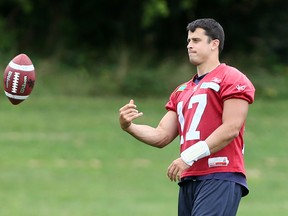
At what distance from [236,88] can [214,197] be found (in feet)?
2.55

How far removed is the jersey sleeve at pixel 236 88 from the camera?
22.3ft

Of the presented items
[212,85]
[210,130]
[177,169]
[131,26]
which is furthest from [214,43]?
[131,26]

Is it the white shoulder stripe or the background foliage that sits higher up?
the background foliage

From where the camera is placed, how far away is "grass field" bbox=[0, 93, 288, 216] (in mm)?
13477

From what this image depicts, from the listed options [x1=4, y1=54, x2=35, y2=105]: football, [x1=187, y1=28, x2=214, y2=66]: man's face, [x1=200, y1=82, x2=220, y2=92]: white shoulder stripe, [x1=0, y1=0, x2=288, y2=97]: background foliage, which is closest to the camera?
[x1=200, y1=82, x2=220, y2=92]: white shoulder stripe

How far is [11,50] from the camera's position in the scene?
96.7 ft

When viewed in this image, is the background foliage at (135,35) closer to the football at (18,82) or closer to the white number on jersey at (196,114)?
the football at (18,82)

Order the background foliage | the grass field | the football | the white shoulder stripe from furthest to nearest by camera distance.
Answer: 1. the background foliage
2. the grass field
3. the football
4. the white shoulder stripe

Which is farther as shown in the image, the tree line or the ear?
the tree line

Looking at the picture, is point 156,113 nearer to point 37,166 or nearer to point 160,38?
point 37,166

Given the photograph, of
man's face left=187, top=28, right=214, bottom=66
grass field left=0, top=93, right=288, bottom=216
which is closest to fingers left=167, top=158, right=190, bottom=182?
man's face left=187, top=28, right=214, bottom=66

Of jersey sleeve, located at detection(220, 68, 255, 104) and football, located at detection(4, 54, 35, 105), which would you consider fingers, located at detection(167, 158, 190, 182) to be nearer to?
jersey sleeve, located at detection(220, 68, 255, 104)

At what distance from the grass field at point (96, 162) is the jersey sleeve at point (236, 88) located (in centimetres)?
583

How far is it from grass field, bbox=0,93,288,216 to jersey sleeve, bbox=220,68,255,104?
583 cm
